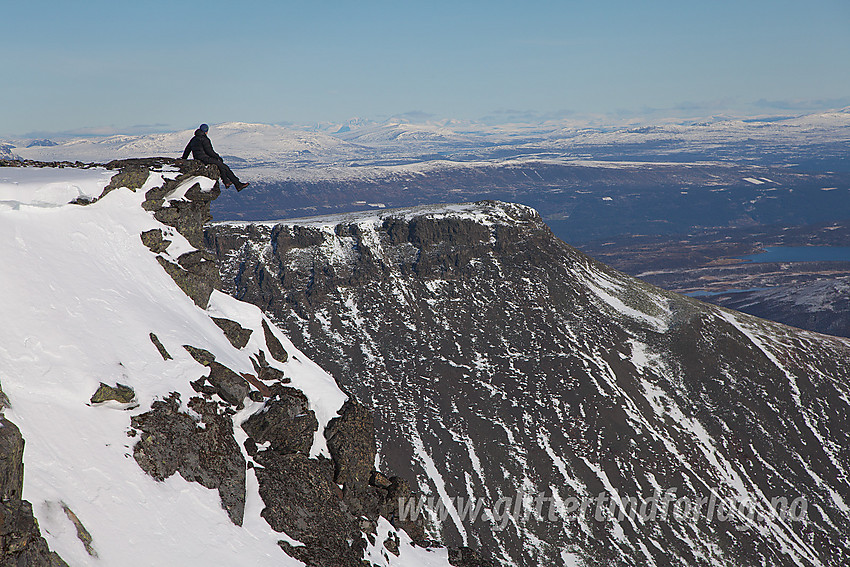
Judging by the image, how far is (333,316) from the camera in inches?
4631

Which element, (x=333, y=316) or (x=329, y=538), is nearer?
(x=329, y=538)

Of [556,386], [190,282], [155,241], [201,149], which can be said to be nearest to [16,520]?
[190,282]

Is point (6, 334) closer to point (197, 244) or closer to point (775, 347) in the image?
point (197, 244)

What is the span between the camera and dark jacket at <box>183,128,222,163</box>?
38.5 m

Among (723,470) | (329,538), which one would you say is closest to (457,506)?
(723,470)

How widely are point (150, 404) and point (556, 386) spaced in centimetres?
8679

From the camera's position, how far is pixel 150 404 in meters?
23.2

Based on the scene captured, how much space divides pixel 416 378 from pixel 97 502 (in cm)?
8487

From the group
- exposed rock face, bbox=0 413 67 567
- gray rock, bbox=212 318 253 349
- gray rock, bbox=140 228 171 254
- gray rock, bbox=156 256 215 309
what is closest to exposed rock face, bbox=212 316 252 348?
gray rock, bbox=212 318 253 349

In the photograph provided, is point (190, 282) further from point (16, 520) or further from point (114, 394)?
point (16, 520)

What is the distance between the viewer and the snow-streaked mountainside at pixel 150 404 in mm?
19172

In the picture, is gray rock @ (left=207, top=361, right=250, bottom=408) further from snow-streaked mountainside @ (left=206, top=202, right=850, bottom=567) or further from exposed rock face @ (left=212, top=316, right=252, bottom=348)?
snow-streaked mountainside @ (left=206, top=202, right=850, bottom=567)

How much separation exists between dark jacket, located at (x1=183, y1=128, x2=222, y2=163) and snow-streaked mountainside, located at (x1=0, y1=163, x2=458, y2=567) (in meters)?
2.08

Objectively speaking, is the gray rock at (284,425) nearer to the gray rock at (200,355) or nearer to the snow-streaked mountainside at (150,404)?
the snow-streaked mountainside at (150,404)
